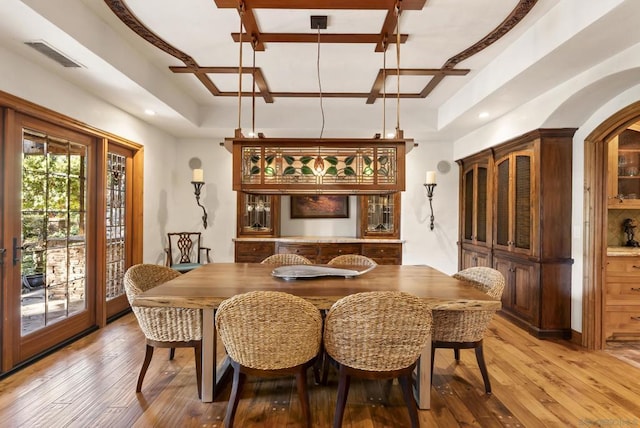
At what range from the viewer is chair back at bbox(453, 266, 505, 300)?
2.35 metres

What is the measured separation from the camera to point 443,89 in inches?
156

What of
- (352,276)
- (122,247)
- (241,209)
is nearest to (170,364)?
(352,276)

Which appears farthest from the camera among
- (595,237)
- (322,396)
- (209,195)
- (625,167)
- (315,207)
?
(315,207)

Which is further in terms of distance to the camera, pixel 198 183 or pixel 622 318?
pixel 198 183

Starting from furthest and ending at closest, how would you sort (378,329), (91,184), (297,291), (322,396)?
(91,184), (322,396), (297,291), (378,329)

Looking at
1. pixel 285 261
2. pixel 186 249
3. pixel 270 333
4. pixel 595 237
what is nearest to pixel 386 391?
A: pixel 270 333

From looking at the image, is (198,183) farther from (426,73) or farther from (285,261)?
(426,73)

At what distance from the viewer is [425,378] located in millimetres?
2186

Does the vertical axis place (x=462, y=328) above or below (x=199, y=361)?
above

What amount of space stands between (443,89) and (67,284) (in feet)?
14.5

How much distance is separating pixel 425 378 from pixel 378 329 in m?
0.72

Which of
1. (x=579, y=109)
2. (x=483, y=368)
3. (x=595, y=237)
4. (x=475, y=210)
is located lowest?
(x=483, y=368)

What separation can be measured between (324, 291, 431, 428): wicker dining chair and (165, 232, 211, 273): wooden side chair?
3.66 meters

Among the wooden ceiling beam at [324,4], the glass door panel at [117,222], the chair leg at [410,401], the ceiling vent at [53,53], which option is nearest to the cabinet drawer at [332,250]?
the glass door panel at [117,222]
